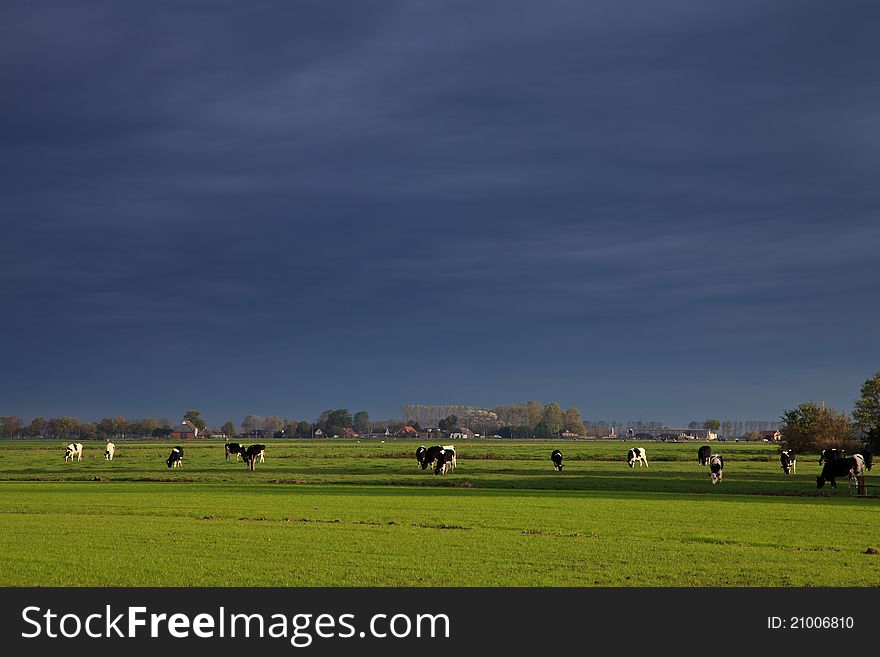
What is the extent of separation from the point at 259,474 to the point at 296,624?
4800 cm

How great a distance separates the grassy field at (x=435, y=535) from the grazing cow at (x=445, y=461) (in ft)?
40.8

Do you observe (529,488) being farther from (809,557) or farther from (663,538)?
(809,557)

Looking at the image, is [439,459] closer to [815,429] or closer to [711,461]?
[711,461]

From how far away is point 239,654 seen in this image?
11719 mm

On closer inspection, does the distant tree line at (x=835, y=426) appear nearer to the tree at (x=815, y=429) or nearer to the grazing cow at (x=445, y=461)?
the tree at (x=815, y=429)

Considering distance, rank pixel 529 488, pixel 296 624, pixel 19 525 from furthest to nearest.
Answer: pixel 529 488, pixel 19 525, pixel 296 624

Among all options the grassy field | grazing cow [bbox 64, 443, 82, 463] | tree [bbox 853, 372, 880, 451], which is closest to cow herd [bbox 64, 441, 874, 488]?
grazing cow [bbox 64, 443, 82, 463]

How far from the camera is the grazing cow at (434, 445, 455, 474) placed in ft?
199

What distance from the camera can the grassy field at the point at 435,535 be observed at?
17.1 metres

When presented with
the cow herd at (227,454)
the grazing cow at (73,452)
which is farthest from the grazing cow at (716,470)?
the grazing cow at (73,452)

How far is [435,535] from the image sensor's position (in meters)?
23.8

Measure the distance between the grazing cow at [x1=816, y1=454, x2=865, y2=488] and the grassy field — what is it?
1.46 metres

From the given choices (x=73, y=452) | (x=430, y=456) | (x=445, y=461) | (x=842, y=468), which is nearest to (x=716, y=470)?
(x=842, y=468)

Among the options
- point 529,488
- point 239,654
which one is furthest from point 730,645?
point 529,488
